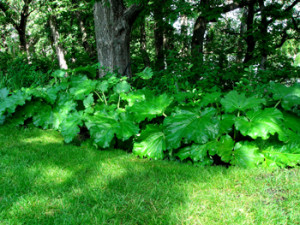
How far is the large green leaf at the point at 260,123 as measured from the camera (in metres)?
2.68

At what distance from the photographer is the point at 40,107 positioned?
4.33 meters

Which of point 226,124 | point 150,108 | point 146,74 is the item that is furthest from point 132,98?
point 226,124

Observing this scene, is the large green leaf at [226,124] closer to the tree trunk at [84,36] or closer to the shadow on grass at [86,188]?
the shadow on grass at [86,188]

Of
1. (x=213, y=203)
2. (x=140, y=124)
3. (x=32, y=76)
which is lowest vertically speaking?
(x=213, y=203)

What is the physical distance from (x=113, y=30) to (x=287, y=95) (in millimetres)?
4810

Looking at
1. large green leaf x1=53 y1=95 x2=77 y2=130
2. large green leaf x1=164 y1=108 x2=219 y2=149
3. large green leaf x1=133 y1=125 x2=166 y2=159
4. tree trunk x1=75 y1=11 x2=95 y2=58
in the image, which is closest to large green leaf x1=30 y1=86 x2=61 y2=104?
large green leaf x1=53 y1=95 x2=77 y2=130

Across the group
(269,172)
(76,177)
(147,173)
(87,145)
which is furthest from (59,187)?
(269,172)

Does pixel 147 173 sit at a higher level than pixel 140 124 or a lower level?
lower

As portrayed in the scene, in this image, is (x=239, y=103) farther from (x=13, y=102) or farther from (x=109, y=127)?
(x=13, y=102)

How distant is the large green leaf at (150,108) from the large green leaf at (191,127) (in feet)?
1.03

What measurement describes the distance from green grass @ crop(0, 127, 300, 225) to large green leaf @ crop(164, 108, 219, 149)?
0.33m

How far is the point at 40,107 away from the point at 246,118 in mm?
3460

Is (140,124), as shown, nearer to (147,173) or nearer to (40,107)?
(147,173)

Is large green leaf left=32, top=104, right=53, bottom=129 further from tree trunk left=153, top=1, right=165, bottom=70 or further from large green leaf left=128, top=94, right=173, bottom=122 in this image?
tree trunk left=153, top=1, right=165, bottom=70
